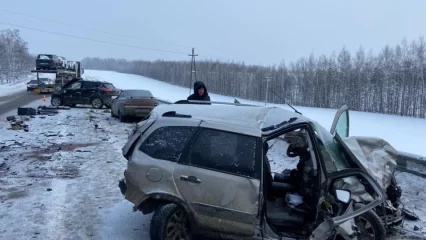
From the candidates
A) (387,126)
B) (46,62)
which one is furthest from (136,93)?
(46,62)

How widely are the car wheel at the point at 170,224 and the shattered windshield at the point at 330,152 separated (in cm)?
166

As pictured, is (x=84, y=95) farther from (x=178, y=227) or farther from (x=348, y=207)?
(x=348, y=207)

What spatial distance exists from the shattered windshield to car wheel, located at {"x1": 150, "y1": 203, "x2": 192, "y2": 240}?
1.66 meters

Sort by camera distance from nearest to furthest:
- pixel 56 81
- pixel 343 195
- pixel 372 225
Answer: pixel 343 195 → pixel 372 225 → pixel 56 81

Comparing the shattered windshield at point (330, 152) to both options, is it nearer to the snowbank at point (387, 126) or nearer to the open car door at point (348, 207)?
the open car door at point (348, 207)

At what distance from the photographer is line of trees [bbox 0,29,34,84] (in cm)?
8057

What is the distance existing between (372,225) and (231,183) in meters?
1.88

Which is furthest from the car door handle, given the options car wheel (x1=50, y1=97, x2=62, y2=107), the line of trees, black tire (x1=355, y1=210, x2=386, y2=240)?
the line of trees

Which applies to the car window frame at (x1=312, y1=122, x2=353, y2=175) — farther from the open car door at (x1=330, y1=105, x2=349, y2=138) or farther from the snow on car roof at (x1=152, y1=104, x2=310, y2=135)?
the open car door at (x1=330, y1=105, x2=349, y2=138)

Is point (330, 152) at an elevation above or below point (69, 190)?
above

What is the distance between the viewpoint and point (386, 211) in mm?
4746

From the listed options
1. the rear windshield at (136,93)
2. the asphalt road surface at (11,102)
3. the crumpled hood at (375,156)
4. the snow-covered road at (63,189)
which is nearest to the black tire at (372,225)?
the crumpled hood at (375,156)

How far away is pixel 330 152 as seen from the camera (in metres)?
4.20

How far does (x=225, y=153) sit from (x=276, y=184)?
139cm
